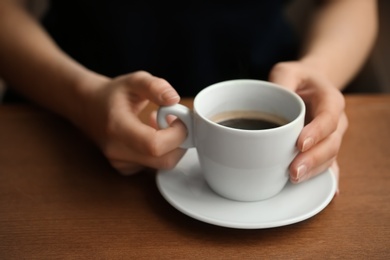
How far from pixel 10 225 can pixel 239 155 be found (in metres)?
0.26

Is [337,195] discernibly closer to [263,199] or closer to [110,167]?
[263,199]

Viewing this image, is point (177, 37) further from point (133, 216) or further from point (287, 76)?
point (133, 216)

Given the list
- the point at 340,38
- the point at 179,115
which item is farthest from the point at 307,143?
the point at 340,38

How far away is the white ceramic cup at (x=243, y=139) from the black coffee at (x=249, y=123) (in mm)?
13

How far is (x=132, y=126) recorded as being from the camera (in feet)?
2.10

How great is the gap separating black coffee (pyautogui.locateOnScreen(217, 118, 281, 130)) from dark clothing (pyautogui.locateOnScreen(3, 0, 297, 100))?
35cm

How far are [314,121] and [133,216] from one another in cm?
23

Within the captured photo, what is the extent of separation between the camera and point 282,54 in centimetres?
107

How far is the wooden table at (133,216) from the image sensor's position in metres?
0.57

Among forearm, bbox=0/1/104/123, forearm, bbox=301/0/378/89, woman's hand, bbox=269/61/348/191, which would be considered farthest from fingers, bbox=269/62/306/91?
forearm, bbox=0/1/104/123

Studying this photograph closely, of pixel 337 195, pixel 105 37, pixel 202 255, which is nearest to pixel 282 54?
pixel 105 37

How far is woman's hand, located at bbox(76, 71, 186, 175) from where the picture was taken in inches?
24.3

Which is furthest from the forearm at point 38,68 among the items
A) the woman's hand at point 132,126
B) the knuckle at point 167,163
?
the knuckle at point 167,163

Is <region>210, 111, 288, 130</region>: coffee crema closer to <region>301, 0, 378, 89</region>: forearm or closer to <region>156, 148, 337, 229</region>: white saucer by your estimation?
<region>156, 148, 337, 229</region>: white saucer
